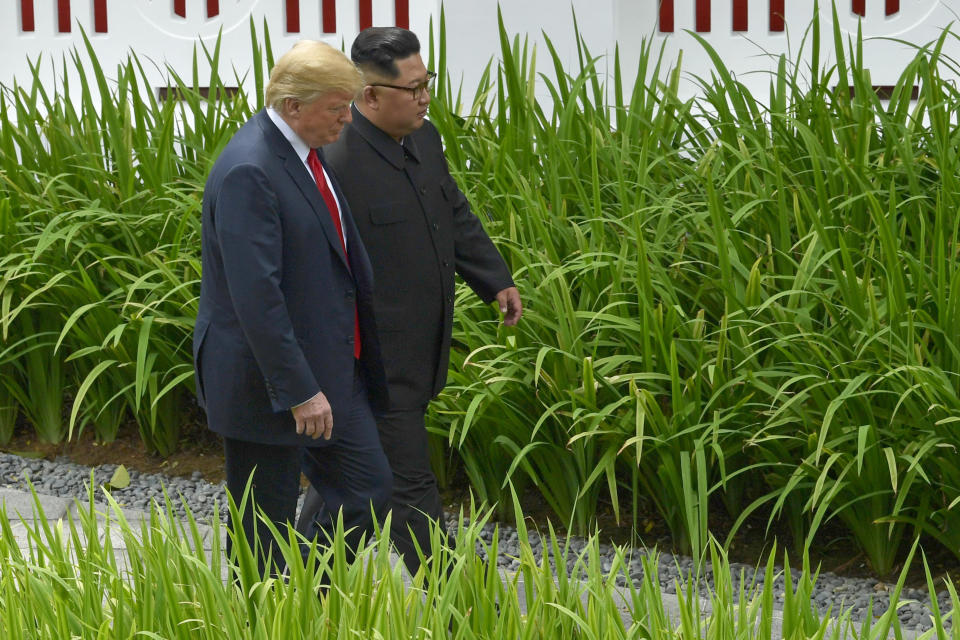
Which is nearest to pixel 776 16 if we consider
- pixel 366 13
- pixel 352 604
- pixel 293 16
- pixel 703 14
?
pixel 703 14

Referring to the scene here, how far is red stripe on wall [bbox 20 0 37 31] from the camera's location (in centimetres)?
636

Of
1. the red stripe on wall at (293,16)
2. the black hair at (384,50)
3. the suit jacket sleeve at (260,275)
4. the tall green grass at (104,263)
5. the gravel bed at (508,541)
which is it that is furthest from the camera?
the red stripe on wall at (293,16)

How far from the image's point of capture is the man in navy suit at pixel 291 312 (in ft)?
8.21

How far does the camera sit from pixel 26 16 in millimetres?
6387

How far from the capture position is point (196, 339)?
2.70m

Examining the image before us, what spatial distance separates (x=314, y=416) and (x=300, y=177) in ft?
1.56

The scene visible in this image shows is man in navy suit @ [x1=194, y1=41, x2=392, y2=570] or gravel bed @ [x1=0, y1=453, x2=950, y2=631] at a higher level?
man in navy suit @ [x1=194, y1=41, x2=392, y2=570]

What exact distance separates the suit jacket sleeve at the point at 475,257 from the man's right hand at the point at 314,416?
0.73 metres

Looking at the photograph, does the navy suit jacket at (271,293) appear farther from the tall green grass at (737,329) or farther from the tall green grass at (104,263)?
the tall green grass at (104,263)

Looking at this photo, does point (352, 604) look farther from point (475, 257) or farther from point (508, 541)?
point (508, 541)

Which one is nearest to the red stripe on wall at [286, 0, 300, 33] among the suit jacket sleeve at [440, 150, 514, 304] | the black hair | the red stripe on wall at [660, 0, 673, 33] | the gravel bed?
the red stripe on wall at [660, 0, 673, 33]

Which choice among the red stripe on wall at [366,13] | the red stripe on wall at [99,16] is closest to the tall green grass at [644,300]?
the red stripe on wall at [366,13]

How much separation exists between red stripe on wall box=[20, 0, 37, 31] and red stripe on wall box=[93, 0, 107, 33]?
301 millimetres

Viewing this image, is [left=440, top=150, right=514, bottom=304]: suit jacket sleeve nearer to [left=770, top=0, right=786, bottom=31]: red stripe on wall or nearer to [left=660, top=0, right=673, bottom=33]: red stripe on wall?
[left=660, top=0, right=673, bottom=33]: red stripe on wall
